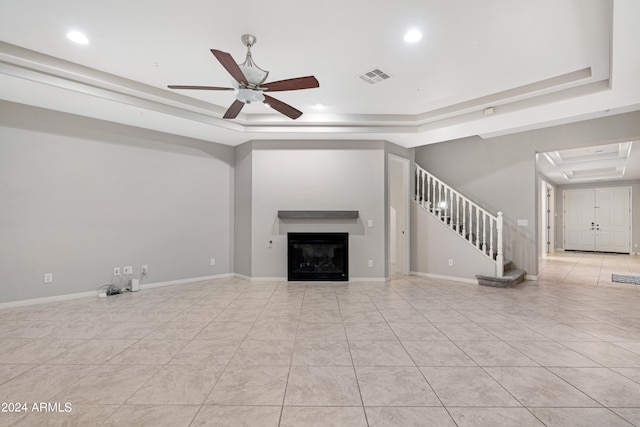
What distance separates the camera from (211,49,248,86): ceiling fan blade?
2.27 m

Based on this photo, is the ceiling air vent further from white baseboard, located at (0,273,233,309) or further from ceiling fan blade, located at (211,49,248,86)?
white baseboard, located at (0,273,233,309)

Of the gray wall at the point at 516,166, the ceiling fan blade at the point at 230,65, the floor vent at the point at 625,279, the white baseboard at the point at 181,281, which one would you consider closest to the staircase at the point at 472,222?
the gray wall at the point at 516,166

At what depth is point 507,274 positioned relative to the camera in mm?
5559

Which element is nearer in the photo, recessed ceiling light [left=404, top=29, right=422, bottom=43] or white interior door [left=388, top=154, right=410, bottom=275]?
recessed ceiling light [left=404, top=29, right=422, bottom=43]

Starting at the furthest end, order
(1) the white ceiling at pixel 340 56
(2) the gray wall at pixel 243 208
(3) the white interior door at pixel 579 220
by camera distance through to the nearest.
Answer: (3) the white interior door at pixel 579 220 < (2) the gray wall at pixel 243 208 < (1) the white ceiling at pixel 340 56

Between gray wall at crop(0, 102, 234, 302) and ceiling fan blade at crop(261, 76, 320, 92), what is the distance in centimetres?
349

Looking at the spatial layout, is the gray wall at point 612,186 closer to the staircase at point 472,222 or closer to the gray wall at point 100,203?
the staircase at point 472,222

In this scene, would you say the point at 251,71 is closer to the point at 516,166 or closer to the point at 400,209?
the point at 400,209

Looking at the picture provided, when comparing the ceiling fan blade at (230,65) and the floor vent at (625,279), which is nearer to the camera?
the ceiling fan blade at (230,65)

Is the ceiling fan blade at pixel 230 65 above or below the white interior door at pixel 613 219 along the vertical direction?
above

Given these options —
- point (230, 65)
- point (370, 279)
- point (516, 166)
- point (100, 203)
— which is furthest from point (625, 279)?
point (100, 203)

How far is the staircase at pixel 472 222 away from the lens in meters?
5.41

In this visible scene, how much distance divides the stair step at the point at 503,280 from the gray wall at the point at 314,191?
2.11 m

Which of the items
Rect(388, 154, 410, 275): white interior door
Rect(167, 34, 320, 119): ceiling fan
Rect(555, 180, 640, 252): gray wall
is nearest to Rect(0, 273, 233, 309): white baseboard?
Rect(167, 34, 320, 119): ceiling fan
